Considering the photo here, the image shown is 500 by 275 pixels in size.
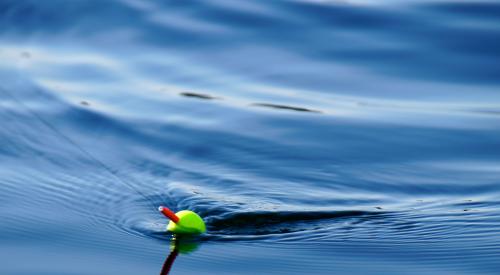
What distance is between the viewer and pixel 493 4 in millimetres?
6820

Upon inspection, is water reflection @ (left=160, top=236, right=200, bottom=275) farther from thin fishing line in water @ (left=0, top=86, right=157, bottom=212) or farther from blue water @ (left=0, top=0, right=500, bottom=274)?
thin fishing line in water @ (left=0, top=86, right=157, bottom=212)

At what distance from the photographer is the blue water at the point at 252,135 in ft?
10.4

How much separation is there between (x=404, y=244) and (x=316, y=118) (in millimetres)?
1753

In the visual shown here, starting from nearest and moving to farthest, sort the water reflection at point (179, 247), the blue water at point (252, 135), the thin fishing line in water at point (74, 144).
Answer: the water reflection at point (179, 247), the blue water at point (252, 135), the thin fishing line in water at point (74, 144)

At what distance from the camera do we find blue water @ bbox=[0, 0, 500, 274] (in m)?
3.16

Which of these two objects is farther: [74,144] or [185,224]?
[74,144]

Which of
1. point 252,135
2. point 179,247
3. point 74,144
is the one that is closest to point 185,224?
point 179,247

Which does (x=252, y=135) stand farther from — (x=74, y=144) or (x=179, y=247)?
(x=179, y=247)

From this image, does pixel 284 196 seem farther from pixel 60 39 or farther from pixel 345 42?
pixel 60 39

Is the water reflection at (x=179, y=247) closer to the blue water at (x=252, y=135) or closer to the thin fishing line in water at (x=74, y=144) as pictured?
the blue water at (x=252, y=135)

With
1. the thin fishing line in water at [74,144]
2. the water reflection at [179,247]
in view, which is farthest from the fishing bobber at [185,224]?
the thin fishing line in water at [74,144]

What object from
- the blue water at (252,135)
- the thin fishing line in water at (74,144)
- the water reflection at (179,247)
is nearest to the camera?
the water reflection at (179,247)

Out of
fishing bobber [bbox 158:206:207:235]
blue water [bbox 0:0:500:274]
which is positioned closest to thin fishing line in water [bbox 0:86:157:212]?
blue water [bbox 0:0:500:274]

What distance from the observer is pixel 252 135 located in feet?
15.2
